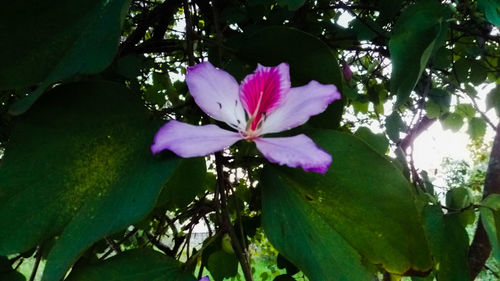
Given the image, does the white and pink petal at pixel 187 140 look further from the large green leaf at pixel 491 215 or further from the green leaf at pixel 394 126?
the green leaf at pixel 394 126

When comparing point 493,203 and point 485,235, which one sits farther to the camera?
point 485,235

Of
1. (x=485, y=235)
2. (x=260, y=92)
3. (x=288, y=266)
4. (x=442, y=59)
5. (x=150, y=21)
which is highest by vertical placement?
(x=150, y=21)

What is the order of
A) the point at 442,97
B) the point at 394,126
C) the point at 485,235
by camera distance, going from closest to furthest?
the point at 394,126
the point at 442,97
the point at 485,235

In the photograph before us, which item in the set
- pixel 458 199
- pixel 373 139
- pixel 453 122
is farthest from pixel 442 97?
pixel 373 139

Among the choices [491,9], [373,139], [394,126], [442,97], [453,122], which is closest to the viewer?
[491,9]

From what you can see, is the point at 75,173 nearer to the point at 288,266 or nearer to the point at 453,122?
the point at 288,266

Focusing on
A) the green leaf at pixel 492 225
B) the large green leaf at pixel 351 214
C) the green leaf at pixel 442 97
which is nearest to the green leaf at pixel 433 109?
→ the green leaf at pixel 442 97

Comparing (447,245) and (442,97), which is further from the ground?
(442,97)

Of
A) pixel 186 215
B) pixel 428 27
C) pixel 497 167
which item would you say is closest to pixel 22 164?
pixel 428 27
